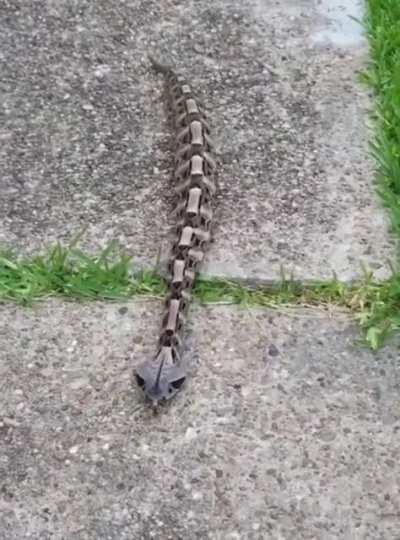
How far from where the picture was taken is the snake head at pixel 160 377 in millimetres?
4504

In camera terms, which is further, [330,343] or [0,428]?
[330,343]

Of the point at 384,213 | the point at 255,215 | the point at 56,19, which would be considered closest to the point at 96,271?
the point at 255,215

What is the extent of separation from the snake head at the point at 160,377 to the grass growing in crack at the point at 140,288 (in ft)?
1.47

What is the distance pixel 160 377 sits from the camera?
452cm

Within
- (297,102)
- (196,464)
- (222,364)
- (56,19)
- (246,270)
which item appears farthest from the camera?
(56,19)

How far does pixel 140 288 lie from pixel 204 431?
0.82 metres

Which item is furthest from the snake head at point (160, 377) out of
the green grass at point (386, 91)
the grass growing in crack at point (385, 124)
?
the green grass at point (386, 91)

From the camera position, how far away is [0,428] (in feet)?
14.7

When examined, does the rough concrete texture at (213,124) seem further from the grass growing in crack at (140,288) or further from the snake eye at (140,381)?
the snake eye at (140,381)

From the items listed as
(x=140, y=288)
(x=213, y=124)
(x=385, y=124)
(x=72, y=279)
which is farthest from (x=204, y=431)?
(x=385, y=124)

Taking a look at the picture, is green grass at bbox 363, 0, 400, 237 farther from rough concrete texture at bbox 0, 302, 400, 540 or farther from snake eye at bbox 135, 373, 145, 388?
snake eye at bbox 135, 373, 145, 388

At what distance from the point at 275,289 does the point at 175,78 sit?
5.14 feet

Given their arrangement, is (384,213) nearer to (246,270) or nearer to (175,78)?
(246,270)

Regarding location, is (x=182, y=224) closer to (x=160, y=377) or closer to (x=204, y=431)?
(x=160, y=377)
